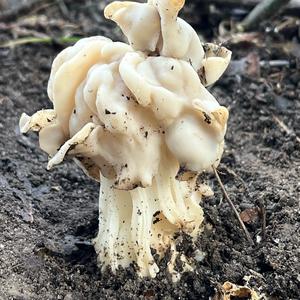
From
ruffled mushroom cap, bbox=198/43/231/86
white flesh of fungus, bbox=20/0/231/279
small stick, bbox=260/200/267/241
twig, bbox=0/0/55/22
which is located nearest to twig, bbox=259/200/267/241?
small stick, bbox=260/200/267/241

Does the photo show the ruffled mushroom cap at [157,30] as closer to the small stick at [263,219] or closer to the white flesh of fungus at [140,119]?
the white flesh of fungus at [140,119]

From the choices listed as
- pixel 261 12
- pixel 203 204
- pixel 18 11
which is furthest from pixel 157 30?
pixel 18 11

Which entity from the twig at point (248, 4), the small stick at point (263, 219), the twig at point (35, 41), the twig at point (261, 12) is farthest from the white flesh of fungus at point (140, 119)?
the twig at point (248, 4)

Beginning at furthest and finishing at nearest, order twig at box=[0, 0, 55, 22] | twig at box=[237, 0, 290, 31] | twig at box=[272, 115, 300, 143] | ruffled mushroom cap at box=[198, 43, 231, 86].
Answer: twig at box=[0, 0, 55, 22] < twig at box=[237, 0, 290, 31] < twig at box=[272, 115, 300, 143] < ruffled mushroom cap at box=[198, 43, 231, 86]

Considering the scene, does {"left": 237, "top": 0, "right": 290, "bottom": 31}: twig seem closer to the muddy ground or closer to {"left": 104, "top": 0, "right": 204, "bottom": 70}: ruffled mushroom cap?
the muddy ground

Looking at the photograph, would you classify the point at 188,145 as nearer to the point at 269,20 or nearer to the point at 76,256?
the point at 76,256

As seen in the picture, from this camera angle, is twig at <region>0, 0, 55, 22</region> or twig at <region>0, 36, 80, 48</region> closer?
twig at <region>0, 36, 80, 48</region>
